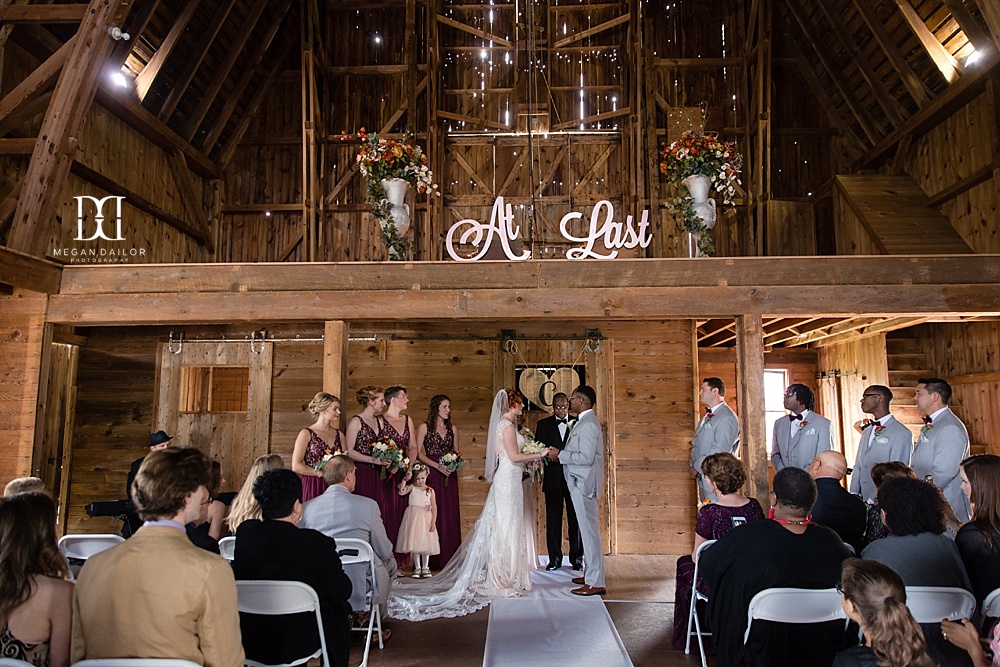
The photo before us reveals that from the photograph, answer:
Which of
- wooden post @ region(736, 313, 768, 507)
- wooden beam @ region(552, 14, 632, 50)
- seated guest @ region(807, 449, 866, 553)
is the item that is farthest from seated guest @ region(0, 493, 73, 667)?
wooden beam @ region(552, 14, 632, 50)

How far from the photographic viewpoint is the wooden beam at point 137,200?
8.04 m

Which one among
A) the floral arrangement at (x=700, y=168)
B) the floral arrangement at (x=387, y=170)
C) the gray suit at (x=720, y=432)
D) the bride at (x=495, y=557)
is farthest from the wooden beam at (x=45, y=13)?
the gray suit at (x=720, y=432)

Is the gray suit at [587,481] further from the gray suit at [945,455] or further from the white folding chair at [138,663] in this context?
the white folding chair at [138,663]

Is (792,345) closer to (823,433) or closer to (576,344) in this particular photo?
(576,344)

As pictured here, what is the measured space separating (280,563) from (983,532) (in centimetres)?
312

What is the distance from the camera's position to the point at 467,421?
26.5ft

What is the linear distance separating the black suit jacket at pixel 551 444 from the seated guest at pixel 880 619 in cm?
454

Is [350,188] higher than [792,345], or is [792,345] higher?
[350,188]

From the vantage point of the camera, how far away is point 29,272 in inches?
230

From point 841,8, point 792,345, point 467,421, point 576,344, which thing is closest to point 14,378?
point 467,421

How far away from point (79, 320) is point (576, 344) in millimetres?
5004

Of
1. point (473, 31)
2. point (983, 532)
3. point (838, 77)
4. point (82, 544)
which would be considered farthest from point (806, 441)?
point (473, 31)

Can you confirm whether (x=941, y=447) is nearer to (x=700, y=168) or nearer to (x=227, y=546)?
(x=700, y=168)

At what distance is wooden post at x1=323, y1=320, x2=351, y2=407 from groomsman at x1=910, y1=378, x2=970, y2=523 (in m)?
4.44
